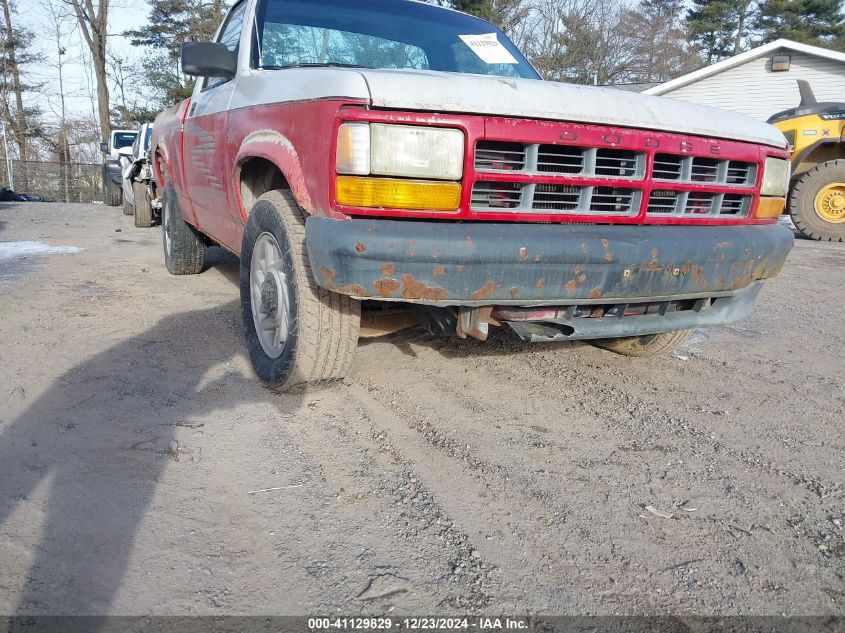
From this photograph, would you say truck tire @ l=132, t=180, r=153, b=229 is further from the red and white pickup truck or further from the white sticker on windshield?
the white sticker on windshield

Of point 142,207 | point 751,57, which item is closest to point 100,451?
point 142,207

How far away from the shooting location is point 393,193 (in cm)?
222

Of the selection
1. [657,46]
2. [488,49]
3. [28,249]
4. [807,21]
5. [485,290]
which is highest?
[807,21]

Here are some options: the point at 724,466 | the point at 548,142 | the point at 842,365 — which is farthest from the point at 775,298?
the point at 548,142

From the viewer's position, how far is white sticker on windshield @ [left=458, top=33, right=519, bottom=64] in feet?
12.5

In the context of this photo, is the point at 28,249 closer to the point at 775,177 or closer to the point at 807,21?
the point at 775,177

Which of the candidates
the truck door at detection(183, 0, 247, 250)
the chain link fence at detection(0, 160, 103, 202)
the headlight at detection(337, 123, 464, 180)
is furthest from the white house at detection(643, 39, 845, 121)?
the chain link fence at detection(0, 160, 103, 202)

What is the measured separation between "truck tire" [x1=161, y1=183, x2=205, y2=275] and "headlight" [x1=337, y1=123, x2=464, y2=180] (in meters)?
3.40

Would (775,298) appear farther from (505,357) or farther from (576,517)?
(576,517)

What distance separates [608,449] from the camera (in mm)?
2518

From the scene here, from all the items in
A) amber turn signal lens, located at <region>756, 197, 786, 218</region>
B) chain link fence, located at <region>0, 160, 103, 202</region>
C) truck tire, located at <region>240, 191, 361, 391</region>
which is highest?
amber turn signal lens, located at <region>756, 197, 786, 218</region>

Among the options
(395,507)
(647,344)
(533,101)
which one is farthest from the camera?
(647,344)

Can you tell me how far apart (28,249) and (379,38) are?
19.0ft

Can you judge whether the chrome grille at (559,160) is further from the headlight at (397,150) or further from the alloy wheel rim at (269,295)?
the alloy wheel rim at (269,295)
